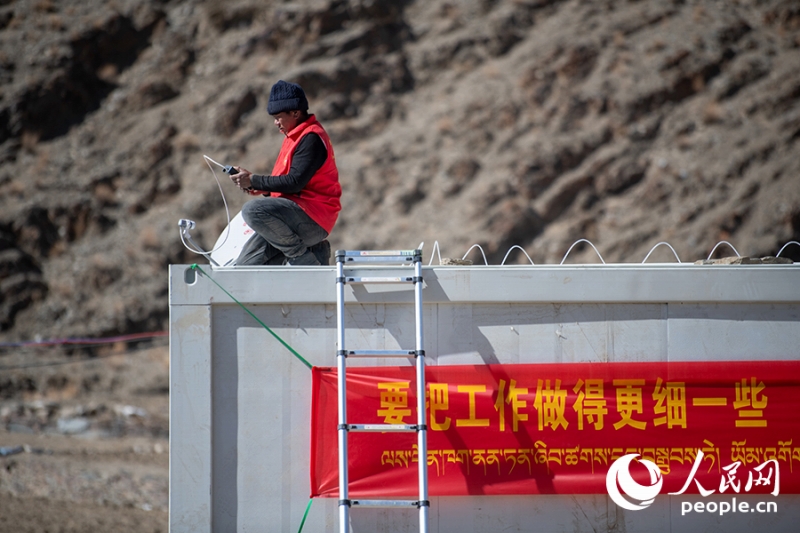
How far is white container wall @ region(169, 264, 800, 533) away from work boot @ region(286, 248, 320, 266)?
1.59 ft

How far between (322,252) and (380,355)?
1176mm

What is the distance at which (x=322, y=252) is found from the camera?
5461mm

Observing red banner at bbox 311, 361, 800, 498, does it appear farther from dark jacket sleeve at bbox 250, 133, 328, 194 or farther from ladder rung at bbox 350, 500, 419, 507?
dark jacket sleeve at bbox 250, 133, 328, 194

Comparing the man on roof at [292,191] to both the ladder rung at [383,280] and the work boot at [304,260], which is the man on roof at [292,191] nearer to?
the work boot at [304,260]

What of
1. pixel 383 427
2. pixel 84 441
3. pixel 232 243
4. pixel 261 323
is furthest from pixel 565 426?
pixel 84 441

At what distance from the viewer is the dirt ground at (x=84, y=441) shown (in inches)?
331

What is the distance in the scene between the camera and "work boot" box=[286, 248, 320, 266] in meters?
5.12

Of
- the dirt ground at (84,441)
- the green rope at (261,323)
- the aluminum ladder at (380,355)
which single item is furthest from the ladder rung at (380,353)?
the dirt ground at (84,441)

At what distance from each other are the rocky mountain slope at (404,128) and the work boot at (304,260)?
982 cm

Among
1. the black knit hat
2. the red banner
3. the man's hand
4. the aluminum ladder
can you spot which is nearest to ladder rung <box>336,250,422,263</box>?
the aluminum ladder

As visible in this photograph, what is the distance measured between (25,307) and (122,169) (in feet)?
11.8

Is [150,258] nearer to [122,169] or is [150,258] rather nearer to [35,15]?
[122,169]

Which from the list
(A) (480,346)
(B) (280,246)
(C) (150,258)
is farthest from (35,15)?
(A) (480,346)

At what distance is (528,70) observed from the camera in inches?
683
